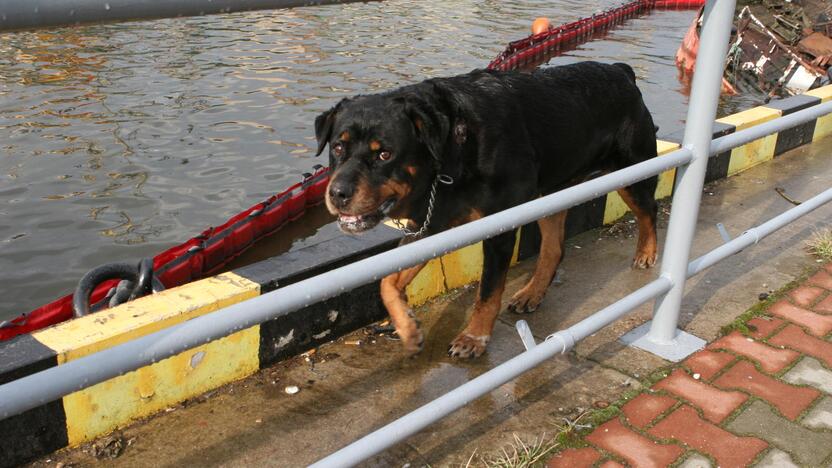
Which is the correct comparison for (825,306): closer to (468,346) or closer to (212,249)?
(468,346)

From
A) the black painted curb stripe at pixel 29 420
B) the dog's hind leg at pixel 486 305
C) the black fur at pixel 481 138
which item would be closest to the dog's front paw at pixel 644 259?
the black fur at pixel 481 138

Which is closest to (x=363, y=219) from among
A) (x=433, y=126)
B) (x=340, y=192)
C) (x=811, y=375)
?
(x=340, y=192)

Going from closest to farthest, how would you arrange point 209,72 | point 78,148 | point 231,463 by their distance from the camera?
point 231,463, point 78,148, point 209,72

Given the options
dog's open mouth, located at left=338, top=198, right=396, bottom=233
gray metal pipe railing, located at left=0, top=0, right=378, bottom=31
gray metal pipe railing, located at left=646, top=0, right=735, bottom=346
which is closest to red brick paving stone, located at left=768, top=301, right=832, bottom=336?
gray metal pipe railing, located at left=646, top=0, right=735, bottom=346

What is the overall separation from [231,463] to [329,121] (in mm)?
1639

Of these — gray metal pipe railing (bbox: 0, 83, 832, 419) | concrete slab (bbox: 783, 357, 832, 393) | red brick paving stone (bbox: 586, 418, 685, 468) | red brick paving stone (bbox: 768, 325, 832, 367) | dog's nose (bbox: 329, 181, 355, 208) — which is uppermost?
gray metal pipe railing (bbox: 0, 83, 832, 419)

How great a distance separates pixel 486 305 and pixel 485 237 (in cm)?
156

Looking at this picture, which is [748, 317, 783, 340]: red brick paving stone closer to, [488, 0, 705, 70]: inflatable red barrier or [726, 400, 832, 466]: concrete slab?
[726, 400, 832, 466]: concrete slab

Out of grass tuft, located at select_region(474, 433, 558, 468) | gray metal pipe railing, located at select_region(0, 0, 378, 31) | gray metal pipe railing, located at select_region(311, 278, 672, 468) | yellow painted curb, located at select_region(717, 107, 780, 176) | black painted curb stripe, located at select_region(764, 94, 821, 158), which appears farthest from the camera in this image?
black painted curb stripe, located at select_region(764, 94, 821, 158)

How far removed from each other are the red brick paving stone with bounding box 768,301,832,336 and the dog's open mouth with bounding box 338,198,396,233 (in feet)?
7.65

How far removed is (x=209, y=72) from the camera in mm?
16797

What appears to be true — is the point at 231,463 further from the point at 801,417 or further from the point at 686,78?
the point at 686,78

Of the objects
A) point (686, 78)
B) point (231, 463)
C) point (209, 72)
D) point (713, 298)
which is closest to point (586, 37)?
point (686, 78)

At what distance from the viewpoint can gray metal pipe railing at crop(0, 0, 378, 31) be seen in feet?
3.90
